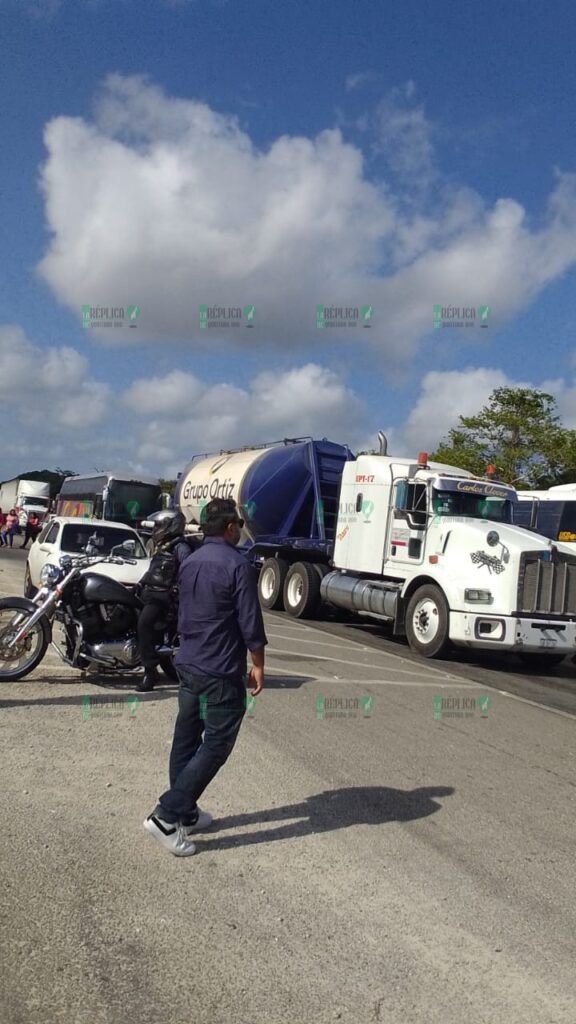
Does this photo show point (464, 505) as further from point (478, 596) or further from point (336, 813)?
point (336, 813)

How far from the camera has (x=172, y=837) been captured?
456 centimetres

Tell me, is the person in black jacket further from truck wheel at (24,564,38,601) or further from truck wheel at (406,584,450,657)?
truck wheel at (24,564,38,601)

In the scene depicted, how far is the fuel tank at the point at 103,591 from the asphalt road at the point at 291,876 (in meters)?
0.90

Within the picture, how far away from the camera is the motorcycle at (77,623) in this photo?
8141 millimetres

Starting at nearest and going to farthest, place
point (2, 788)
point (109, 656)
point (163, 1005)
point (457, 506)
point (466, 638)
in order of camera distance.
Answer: point (163, 1005) → point (2, 788) → point (109, 656) → point (466, 638) → point (457, 506)

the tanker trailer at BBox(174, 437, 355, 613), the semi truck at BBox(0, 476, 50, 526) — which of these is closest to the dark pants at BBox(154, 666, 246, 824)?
the tanker trailer at BBox(174, 437, 355, 613)

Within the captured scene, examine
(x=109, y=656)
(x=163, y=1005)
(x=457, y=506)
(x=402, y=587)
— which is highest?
(x=457, y=506)

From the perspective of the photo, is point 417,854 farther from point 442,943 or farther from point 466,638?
point 466,638

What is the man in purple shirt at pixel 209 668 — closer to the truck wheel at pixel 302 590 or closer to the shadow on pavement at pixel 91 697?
the shadow on pavement at pixel 91 697

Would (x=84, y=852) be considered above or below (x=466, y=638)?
below

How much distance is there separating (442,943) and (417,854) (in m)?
1.02

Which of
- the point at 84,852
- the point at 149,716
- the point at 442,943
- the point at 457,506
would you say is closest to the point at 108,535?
the point at 457,506

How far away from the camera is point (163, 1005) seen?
3152 mm

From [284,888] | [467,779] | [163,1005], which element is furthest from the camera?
[467,779]
